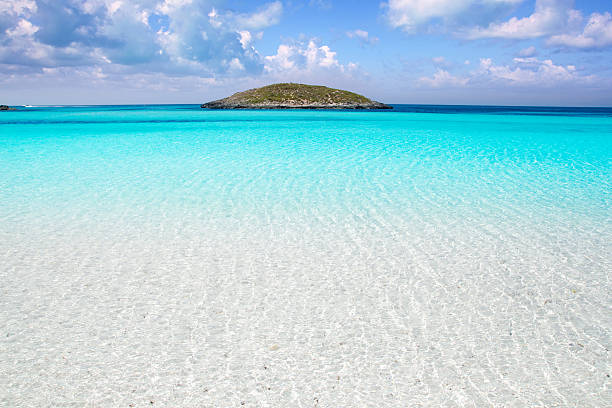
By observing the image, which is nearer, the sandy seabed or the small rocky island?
the sandy seabed

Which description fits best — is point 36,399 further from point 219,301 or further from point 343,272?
point 343,272

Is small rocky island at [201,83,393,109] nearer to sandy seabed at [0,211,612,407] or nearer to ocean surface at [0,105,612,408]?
ocean surface at [0,105,612,408]

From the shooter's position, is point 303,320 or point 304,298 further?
point 304,298

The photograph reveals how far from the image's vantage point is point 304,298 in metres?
5.24

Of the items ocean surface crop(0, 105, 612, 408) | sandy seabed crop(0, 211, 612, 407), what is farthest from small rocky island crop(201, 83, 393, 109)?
sandy seabed crop(0, 211, 612, 407)

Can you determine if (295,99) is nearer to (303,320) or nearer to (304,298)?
(304,298)

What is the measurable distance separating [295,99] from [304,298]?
130 metres

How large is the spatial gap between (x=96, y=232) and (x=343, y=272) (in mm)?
4809

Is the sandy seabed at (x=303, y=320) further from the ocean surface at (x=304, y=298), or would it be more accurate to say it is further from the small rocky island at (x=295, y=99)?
the small rocky island at (x=295, y=99)

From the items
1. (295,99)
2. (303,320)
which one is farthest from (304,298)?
(295,99)

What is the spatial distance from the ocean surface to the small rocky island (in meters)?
119

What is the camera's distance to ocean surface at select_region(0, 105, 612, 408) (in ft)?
12.1

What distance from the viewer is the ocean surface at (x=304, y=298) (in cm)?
368

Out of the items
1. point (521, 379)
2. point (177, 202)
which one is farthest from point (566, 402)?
point (177, 202)
